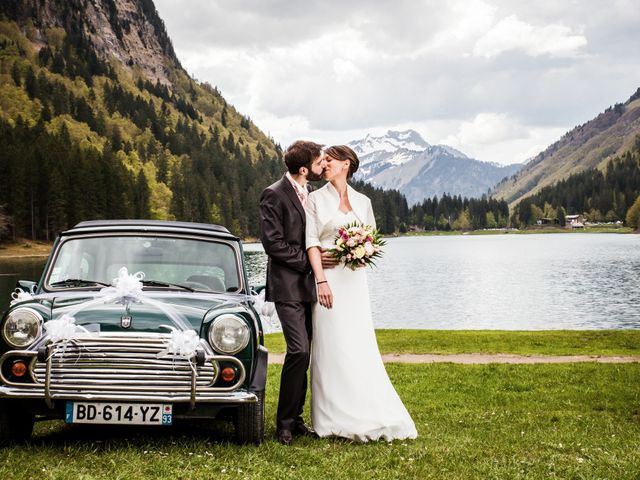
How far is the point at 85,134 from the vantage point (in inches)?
6560

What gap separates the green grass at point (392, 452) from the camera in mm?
5637

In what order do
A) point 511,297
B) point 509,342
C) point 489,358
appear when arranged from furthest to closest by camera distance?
point 511,297 → point 509,342 → point 489,358

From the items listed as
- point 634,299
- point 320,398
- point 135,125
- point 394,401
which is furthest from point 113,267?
point 135,125

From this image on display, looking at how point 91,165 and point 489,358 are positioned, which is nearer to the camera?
point 489,358

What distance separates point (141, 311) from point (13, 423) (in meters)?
1.70

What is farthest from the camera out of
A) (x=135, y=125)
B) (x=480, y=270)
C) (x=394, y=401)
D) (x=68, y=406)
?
(x=135, y=125)

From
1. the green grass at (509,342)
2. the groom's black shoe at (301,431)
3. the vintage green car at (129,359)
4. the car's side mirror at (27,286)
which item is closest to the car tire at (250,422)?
the vintage green car at (129,359)

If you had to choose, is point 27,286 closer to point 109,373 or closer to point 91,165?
point 109,373

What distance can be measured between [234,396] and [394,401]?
180cm

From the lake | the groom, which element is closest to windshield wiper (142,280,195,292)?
the groom

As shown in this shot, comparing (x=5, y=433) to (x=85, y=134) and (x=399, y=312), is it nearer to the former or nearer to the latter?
(x=399, y=312)

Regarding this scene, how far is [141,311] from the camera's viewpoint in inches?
248

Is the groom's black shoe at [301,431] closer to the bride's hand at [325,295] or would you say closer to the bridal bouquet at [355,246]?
the bride's hand at [325,295]

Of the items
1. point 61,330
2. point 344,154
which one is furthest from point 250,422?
point 344,154
